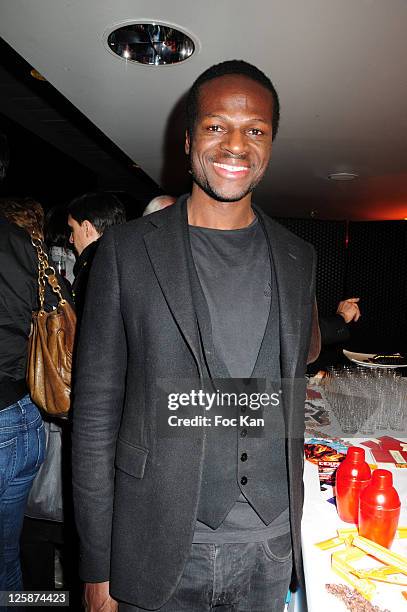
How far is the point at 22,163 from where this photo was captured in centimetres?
465

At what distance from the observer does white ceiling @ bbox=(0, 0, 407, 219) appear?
7.64 feet

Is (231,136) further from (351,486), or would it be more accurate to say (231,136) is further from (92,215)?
(92,215)

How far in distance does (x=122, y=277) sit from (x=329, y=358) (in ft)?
8.61

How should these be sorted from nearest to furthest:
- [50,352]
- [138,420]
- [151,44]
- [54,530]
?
1. [138,420]
2. [50,352]
3. [54,530]
4. [151,44]

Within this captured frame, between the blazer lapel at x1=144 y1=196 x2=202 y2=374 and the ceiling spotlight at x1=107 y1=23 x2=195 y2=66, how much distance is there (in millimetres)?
1899

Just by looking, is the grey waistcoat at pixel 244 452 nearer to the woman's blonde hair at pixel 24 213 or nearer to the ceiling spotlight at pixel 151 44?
the woman's blonde hair at pixel 24 213

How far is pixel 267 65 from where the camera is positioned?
300cm

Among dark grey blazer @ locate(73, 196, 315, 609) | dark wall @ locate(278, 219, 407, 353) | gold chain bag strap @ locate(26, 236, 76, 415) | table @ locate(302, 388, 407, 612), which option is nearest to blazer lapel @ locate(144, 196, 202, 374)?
dark grey blazer @ locate(73, 196, 315, 609)

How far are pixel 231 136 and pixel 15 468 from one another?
1.24 meters

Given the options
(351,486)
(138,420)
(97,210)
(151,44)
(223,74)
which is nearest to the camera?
(138,420)

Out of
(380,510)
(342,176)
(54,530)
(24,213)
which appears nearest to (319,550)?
(380,510)

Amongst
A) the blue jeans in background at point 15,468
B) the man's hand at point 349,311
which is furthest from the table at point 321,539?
the blue jeans in background at point 15,468

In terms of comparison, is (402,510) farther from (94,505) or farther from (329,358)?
(329,358)

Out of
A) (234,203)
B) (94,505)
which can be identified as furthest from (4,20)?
(94,505)
